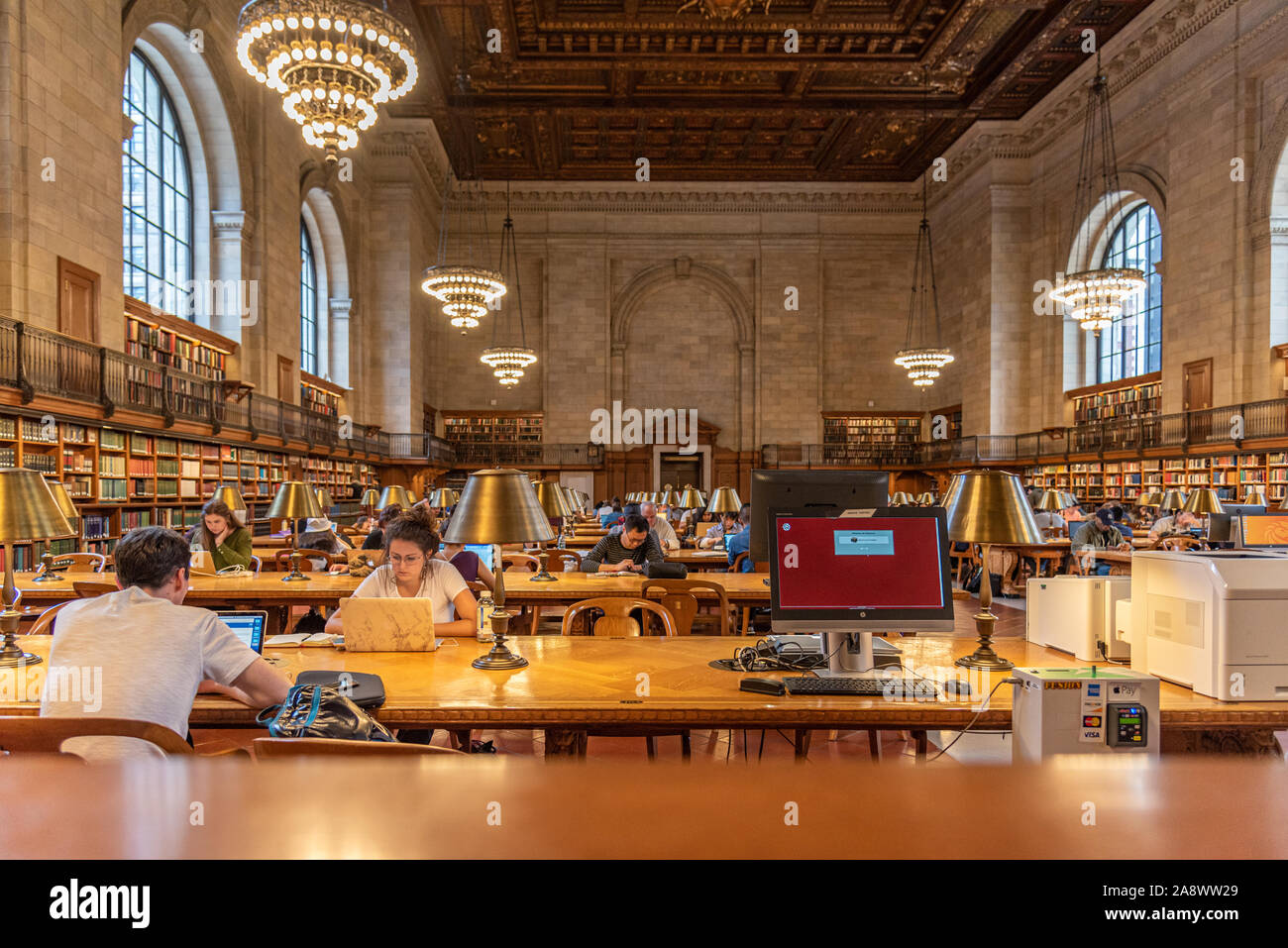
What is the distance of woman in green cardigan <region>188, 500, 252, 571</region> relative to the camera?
17.8ft

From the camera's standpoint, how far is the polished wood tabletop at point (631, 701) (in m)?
2.14

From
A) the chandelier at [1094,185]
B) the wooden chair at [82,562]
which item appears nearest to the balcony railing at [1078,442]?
the chandelier at [1094,185]

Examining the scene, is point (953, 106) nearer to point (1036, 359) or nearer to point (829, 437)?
point (1036, 359)

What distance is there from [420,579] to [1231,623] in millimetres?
2793

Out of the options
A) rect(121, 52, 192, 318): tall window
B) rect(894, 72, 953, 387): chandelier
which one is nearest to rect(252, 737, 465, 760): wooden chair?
rect(121, 52, 192, 318): tall window

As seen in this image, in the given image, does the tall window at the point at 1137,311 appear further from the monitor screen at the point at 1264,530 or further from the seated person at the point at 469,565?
the seated person at the point at 469,565

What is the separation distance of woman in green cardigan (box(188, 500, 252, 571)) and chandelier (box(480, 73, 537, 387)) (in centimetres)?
983

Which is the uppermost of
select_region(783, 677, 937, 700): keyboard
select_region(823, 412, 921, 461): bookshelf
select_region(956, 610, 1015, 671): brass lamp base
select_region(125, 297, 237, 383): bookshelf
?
select_region(125, 297, 237, 383): bookshelf

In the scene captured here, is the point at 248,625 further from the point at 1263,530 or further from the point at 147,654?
the point at 1263,530

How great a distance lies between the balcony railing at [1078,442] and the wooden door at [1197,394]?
2cm

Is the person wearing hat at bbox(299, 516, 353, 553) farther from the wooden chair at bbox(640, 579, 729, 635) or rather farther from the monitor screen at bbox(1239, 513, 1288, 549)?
the monitor screen at bbox(1239, 513, 1288, 549)

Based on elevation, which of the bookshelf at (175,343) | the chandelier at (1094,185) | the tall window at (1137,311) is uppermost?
the chandelier at (1094,185)

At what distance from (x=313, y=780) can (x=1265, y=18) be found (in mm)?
16053
